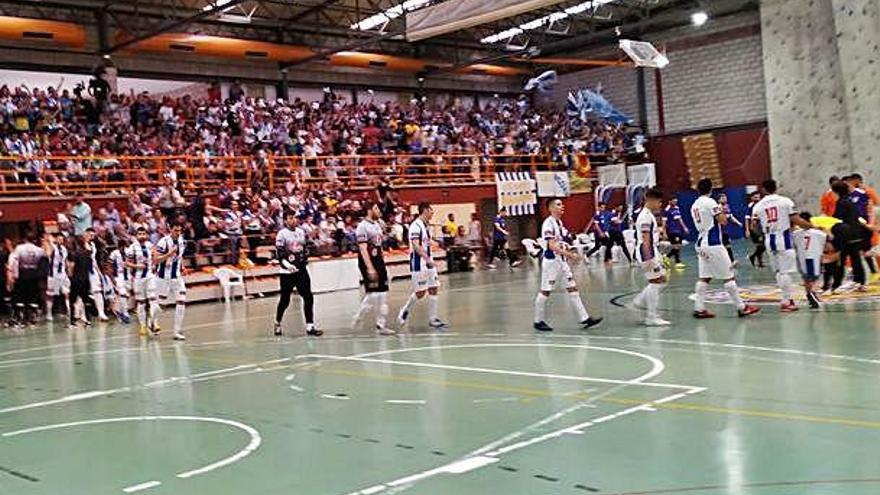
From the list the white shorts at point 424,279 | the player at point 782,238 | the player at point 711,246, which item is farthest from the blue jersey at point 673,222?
the white shorts at point 424,279

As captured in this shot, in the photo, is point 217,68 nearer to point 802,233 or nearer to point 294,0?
point 294,0

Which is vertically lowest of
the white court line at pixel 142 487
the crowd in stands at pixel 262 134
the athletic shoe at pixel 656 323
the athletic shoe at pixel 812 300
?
the white court line at pixel 142 487

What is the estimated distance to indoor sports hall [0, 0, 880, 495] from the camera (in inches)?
270

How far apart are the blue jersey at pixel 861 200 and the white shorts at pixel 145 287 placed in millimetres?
12231

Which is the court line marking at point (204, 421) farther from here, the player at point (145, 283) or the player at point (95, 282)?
the player at point (95, 282)

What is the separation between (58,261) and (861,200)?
17.0m

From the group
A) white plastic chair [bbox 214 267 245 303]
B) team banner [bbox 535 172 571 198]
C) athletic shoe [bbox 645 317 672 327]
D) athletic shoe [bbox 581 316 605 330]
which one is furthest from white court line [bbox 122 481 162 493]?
team banner [bbox 535 172 571 198]

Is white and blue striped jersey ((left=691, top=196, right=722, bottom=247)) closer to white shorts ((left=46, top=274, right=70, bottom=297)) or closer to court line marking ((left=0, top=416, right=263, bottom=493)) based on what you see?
court line marking ((left=0, top=416, right=263, bottom=493))

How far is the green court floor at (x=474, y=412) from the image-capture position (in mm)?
5953

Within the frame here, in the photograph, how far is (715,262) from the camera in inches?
520

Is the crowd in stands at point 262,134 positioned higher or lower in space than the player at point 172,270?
→ higher

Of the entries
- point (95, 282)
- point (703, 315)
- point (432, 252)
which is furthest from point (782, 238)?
point (95, 282)

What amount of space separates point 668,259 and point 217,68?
2189 centimetres

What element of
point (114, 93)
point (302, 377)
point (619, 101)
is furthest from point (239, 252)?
point (619, 101)
